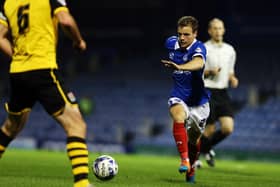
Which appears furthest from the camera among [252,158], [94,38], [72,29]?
[94,38]

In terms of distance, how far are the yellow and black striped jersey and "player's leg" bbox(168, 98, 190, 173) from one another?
2.68 metres

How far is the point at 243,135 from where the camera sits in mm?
25594

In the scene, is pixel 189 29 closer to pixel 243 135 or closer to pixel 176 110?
pixel 176 110

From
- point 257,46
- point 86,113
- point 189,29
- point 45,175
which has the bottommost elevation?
point 86,113

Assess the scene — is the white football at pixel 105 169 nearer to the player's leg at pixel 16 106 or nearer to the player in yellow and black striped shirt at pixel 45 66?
the player's leg at pixel 16 106

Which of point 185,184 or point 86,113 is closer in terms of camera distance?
point 185,184

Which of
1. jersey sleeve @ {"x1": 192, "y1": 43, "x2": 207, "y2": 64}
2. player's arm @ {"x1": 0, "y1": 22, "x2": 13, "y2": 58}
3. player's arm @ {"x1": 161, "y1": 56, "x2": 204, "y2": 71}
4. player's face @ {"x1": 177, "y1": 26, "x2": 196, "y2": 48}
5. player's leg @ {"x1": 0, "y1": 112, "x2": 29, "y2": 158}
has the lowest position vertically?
player's leg @ {"x1": 0, "y1": 112, "x2": 29, "y2": 158}

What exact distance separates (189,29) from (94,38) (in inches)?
1015

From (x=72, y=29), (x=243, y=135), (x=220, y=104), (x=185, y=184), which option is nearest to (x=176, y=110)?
(x=185, y=184)

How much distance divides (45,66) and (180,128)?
283 cm

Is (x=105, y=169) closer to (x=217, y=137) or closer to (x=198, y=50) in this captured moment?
(x=198, y=50)

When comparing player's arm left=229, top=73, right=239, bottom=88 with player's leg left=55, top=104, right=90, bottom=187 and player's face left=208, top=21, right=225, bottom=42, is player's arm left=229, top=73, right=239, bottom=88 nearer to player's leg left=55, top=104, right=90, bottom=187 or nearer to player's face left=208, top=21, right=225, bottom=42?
player's face left=208, top=21, right=225, bottom=42

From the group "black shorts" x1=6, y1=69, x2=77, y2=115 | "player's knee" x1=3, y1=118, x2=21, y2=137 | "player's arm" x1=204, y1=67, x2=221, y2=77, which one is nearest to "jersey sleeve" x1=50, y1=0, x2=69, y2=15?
"black shorts" x1=6, y1=69, x2=77, y2=115

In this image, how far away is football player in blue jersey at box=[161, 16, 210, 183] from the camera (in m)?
9.91
